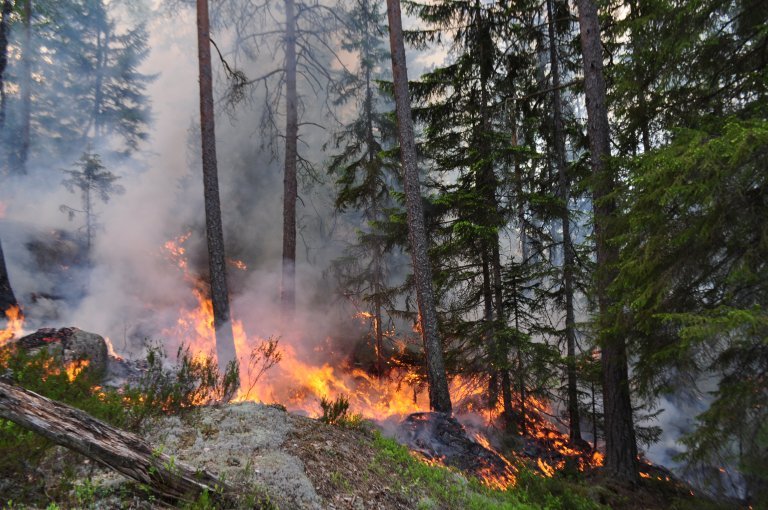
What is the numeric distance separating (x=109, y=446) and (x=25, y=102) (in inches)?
951

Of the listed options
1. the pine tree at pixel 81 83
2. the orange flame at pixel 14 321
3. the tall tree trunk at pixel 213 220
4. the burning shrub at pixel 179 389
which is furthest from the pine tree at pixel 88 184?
the burning shrub at pixel 179 389

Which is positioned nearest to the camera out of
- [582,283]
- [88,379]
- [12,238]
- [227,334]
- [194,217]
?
[88,379]

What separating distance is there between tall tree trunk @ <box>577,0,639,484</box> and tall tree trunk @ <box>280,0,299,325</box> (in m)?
8.98

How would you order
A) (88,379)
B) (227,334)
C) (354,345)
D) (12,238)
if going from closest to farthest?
(88,379) < (227,334) < (12,238) < (354,345)

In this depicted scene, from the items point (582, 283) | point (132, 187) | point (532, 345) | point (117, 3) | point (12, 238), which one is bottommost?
point (532, 345)

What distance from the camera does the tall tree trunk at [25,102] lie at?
1823cm

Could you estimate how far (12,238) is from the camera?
14.5 m

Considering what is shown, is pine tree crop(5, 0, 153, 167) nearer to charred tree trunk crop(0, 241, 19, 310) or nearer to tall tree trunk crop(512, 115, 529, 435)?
charred tree trunk crop(0, 241, 19, 310)

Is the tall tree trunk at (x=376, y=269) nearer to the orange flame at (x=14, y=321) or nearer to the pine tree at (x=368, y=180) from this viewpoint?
the pine tree at (x=368, y=180)

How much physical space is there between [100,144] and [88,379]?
2279 centimetres

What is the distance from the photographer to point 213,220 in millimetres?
9516

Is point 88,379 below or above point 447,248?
below

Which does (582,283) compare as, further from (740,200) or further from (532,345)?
(740,200)

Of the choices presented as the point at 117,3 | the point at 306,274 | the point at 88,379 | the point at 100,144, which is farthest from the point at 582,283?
the point at 117,3
